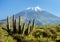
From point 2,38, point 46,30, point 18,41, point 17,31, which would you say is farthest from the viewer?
point 46,30

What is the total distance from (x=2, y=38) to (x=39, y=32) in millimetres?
8644

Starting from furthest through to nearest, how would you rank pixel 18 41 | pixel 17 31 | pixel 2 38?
pixel 17 31 < pixel 18 41 < pixel 2 38

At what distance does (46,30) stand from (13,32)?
5936mm

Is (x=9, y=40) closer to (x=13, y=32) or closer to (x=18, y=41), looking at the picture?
(x=18, y=41)

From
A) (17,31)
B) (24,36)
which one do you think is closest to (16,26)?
(17,31)

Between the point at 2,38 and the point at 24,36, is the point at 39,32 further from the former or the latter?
the point at 2,38

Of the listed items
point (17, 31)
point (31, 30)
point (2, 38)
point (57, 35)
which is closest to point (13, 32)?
point (17, 31)

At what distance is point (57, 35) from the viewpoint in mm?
37594

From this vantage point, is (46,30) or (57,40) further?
(46,30)

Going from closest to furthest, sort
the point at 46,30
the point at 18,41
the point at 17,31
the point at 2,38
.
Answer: the point at 2,38 < the point at 18,41 < the point at 17,31 < the point at 46,30

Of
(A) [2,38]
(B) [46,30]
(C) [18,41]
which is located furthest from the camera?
(B) [46,30]

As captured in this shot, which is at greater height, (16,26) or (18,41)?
(16,26)

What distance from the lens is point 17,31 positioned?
35375 mm

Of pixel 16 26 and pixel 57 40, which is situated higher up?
pixel 16 26
